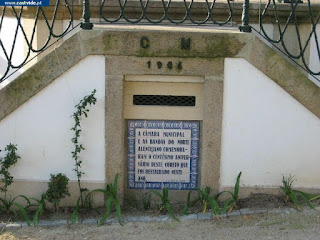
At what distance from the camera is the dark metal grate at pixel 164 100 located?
6.13 metres

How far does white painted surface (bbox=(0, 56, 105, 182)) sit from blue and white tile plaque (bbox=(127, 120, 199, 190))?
0.38 meters

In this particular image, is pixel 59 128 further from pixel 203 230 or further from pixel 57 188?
pixel 203 230

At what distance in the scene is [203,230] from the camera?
18.1ft

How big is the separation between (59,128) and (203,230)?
178 cm

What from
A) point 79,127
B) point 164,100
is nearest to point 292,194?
point 164,100

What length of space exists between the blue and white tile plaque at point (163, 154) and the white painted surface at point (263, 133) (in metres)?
0.36

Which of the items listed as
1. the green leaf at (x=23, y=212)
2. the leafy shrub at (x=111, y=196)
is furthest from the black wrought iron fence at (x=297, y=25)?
the green leaf at (x=23, y=212)

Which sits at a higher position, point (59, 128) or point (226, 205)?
point (59, 128)

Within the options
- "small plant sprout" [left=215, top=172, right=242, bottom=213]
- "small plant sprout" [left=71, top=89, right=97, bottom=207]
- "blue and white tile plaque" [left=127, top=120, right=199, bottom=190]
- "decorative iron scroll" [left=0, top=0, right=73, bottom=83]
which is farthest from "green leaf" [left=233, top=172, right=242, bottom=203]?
"decorative iron scroll" [left=0, top=0, right=73, bottom=83]

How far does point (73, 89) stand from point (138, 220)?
4.81 ft

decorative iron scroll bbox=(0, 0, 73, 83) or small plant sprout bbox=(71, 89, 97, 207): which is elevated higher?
decorative iron scroll bbox=(0, 0, 73, 83)

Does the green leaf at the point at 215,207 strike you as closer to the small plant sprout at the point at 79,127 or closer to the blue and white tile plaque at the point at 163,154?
the blue and white tile plaque at the point at 163,154

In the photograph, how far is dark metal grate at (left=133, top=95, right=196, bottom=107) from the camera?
20.1ft

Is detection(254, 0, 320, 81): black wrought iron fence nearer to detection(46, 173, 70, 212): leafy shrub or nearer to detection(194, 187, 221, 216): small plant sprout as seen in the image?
detection(194, 187, 221, 216): small plant sprout
